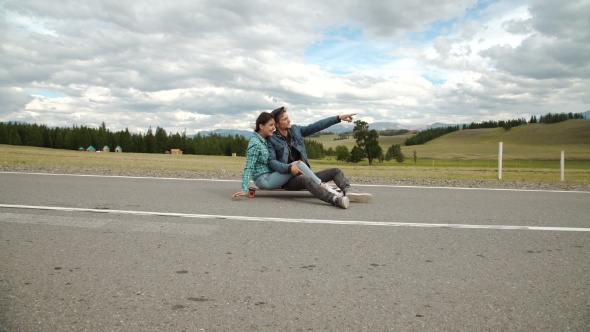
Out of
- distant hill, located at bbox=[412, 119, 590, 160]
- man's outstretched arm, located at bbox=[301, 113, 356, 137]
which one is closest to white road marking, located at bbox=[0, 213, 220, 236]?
man's outstretched arm, located at bbox=[301, 113, 356, 137]

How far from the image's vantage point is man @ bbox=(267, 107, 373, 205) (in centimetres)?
728

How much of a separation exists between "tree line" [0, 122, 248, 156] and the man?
4101 inches

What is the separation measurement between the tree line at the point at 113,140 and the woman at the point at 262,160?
342 ft

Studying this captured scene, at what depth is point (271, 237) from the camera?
4594 mm

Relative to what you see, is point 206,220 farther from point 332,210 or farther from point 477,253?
point 477,253

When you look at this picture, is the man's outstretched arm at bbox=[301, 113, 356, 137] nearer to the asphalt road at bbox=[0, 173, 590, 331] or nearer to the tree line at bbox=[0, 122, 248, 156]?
the asphalt road at bbox=[0, 173, 590, 331]

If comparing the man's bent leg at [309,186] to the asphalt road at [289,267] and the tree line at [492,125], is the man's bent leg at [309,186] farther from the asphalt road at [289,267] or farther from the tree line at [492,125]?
the tree line at [492,125]

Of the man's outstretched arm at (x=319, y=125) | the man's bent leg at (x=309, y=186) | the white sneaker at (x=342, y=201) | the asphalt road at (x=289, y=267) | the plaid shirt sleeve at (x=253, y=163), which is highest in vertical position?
the man's outstretched arm at (x=319, y=125)

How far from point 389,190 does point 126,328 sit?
24.1 feet

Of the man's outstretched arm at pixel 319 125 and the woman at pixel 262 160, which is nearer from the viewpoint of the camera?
the woman at pixel 262 160

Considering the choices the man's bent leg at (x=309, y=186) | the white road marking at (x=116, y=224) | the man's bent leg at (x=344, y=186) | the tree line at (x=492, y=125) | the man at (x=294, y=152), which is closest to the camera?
the white road marking at (x=116, y=224)

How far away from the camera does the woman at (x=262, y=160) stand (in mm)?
7438

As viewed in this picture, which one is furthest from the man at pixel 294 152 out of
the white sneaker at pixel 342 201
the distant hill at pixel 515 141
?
the distant hill at pixel 515 141

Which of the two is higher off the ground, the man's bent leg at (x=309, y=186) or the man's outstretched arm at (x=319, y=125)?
the man's outstretched arm at (x=319, y=125)
